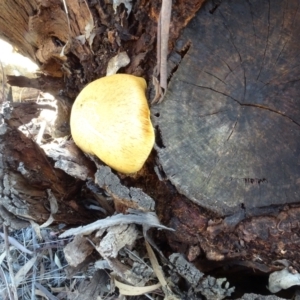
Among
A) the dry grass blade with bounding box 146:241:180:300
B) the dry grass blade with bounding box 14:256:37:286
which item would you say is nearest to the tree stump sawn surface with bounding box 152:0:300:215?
the dry grass blade with bounding box 146:241:180:300

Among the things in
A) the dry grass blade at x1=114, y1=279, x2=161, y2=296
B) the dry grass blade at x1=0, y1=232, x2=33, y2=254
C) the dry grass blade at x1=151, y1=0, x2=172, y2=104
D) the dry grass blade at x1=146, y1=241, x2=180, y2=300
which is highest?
the dry grass blade at x1=151, y1=0, x2=172, y2=104

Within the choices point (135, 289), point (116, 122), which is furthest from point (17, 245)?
point (116, 122)

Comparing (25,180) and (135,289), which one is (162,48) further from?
(135,289)

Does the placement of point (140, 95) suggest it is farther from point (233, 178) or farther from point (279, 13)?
point (279, 13)

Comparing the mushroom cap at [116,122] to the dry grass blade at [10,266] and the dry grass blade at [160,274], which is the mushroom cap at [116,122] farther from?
the dry grass blade at [10,266]

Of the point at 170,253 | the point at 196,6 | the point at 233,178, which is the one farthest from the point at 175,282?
the point at 196,6

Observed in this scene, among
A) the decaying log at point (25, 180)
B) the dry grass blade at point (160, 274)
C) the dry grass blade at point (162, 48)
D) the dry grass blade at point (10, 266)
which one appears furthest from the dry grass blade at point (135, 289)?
the dry grass blade at point (162, 48)

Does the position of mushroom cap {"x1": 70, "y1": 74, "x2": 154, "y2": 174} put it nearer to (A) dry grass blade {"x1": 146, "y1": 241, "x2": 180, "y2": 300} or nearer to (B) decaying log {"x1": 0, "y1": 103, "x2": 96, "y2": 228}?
(B) decaying log {"x1": 0, "y1": 103, "x2": 96, "y2": 228}

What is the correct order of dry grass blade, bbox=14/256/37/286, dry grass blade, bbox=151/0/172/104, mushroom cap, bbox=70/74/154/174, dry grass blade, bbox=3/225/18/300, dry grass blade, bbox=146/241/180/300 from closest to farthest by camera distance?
1. dry grass blade, bbox=151/0/172/104
2. mushroom cap, bbox=70/74/154/174
3. dry grass blade, bbox=146/241/180/300
4. dry grass blade, bbox=3/225/18/300
5. dry grass blade, bbox=14/256/37/286
